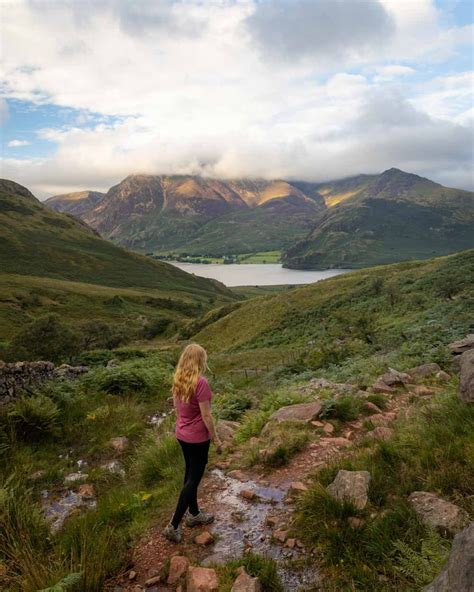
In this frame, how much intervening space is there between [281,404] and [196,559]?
16.8ft

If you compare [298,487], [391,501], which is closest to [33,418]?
[298,487]

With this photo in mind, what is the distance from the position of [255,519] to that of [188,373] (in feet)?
7.07

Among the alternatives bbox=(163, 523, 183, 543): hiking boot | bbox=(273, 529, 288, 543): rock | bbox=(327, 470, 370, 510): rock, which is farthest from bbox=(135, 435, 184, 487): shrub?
bbox=(327, 470, 370, 510): rock

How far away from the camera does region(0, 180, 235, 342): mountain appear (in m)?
107

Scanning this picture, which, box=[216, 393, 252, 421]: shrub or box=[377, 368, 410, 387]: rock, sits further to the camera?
box=[216, 393, 252, 421]: shrub

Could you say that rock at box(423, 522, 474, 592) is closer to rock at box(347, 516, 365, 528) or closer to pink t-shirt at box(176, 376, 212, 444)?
rock at box(347, 516, 365, 528)

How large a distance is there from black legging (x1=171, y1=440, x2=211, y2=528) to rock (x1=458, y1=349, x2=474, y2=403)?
3.97 metres

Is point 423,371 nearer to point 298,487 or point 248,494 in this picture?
point 298,487

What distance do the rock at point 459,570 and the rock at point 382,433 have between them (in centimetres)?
315

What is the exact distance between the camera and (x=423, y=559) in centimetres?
351

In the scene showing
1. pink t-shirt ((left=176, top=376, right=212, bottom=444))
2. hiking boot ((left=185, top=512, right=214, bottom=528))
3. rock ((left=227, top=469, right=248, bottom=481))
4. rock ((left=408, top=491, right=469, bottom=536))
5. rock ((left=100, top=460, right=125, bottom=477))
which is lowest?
rock ((left=100, top=460, right=125, bottom=477))

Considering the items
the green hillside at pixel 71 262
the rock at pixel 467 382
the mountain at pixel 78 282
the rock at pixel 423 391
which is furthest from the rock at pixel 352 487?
the green hillside at pixel 71 262

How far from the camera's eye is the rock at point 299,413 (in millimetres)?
8141

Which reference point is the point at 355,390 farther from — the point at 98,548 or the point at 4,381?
the point at 4,381
